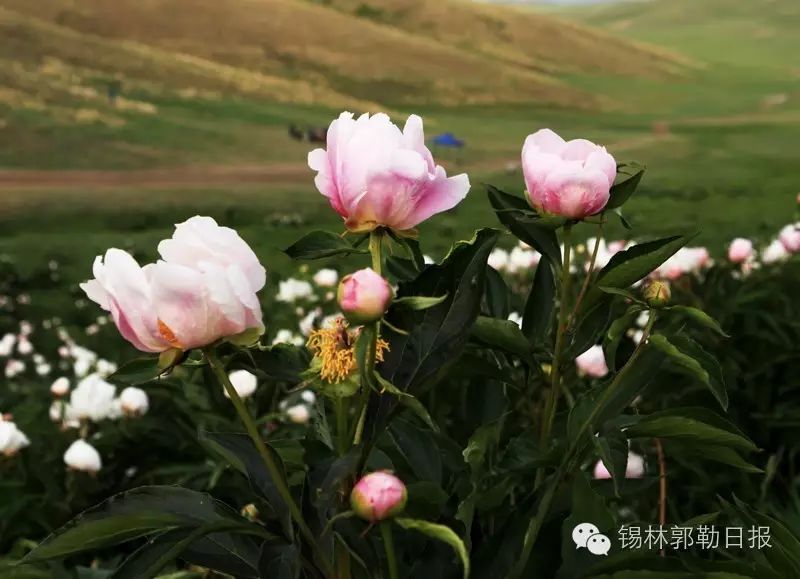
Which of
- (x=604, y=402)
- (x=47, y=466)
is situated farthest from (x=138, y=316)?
(x=47, y=466)

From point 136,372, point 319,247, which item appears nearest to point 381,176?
point 319,247

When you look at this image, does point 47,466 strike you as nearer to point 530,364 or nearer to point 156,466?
point 156,466

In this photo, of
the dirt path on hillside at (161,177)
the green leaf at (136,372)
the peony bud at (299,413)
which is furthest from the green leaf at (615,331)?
the dirt path on hillside at (161,177)

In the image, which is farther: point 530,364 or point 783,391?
point 783,391

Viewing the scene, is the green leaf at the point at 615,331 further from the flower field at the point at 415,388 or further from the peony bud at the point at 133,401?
the peony bud at the point at 133,401

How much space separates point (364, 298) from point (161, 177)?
3646 millimetres

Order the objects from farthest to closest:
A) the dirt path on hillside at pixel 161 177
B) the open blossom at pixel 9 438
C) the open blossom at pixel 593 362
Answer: the dirt path on hillside at pixel 161 177
the open blossom at pixel 593 362
the open blossom at pixel 9 438

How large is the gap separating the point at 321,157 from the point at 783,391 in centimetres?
88

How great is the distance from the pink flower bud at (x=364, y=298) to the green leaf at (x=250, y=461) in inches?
3.3

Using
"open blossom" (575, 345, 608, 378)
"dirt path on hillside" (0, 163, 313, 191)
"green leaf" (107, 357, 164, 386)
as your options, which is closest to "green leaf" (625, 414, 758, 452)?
"green leaf" (107, 357, 164, 386)

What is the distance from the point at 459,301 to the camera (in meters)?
0.39

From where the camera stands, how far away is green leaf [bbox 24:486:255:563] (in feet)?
1.15

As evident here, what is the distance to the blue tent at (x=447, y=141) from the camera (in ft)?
14.1

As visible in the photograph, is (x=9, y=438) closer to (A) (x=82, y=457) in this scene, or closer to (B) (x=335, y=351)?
(A) (x=82, y=457)
